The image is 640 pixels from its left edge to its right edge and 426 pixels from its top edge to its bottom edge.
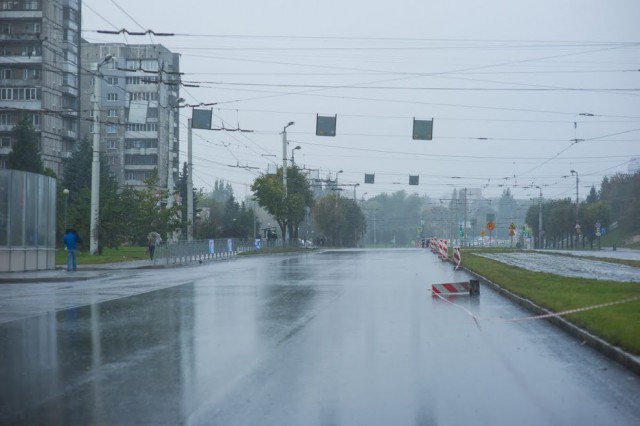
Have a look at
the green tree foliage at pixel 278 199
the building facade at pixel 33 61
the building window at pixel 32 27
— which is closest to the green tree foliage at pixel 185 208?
the green tree foliage at pixel 278 199

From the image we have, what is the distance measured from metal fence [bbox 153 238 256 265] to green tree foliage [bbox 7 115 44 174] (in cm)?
2098

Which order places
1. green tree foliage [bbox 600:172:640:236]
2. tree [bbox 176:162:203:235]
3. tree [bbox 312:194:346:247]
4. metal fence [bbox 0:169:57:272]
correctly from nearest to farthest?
metal fence [bbox 0:169:57:272], tree [bbox 176:162:203:235], green tree foliage [bbox 600:172:640:236], tree [bbox 312:194:346:247]

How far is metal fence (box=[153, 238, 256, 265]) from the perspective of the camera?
4538 centimetres

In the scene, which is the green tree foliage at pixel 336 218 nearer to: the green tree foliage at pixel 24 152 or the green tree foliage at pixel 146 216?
the green tree foliage at pixel 24 152

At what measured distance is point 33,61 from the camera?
82.0 meters

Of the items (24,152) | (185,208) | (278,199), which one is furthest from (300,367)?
(278,199)

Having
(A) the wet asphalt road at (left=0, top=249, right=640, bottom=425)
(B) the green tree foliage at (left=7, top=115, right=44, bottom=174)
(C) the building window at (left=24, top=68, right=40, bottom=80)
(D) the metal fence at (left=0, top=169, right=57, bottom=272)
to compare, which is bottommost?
(A) the wet asphalt road at (left=0, top=249, right=640, bottom=425)

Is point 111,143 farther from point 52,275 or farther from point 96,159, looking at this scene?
point 52,275

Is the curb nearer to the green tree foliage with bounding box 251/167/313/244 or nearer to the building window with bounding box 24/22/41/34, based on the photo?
the green tree foliage with bounding box 251/167/313/244

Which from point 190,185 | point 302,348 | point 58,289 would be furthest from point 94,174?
point 302,348

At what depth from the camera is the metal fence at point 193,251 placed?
45.4 metres

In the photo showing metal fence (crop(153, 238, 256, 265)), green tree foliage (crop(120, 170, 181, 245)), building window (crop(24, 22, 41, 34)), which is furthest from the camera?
building window (crop(24, 22, 41, 34))

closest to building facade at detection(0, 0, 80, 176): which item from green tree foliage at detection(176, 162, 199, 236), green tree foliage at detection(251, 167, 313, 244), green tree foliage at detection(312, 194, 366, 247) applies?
green tree foliage at detection(176, 162, 199, 236)

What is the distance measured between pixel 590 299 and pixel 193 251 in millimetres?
34898
